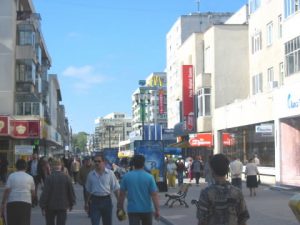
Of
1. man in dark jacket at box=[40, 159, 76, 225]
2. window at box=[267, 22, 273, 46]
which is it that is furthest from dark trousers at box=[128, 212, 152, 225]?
window at box=[267, 22, 273, 46]

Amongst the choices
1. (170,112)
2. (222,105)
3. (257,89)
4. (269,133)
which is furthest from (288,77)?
(170,112)

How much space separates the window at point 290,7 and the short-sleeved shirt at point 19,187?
2131cm

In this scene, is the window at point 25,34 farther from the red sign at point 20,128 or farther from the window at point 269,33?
the window at point 269,33

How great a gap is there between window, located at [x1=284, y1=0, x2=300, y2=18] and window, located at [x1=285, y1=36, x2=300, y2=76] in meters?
1.36

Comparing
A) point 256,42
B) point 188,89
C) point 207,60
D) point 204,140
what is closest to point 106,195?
point 256,42

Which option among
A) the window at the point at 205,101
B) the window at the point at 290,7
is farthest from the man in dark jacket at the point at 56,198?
the window at the point at 205,101

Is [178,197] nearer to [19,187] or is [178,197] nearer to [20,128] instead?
[19,187]

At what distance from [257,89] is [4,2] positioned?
2003 centimetres

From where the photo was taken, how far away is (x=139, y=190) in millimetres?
8805

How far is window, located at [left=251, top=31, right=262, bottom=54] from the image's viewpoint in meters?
42.3

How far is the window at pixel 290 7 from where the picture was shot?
94.5ft

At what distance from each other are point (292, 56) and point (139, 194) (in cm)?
2222

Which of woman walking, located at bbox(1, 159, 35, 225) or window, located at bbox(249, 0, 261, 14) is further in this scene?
window, located at bbox(249, 0, 261, 14)

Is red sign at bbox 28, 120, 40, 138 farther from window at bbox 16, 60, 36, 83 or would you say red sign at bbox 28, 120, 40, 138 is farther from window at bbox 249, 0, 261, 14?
window at bbox 249, 0, 261, 14
